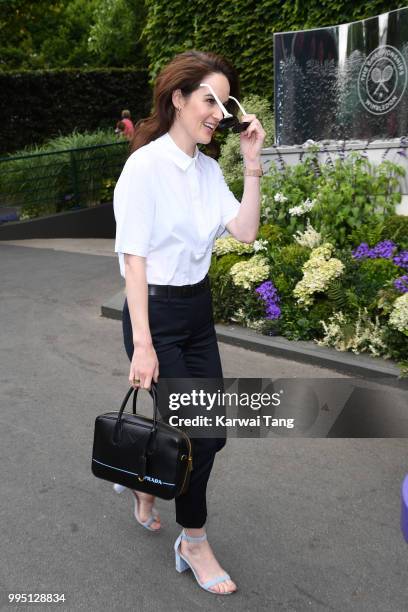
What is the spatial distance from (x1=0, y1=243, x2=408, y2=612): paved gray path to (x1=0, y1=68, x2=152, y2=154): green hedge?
13.4 m

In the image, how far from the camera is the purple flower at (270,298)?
21.1 feet

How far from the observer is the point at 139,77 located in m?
21.1

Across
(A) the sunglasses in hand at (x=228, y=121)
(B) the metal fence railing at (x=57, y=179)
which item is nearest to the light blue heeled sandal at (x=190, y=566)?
(A) the sunglasses in hand at (x=228, y=121)

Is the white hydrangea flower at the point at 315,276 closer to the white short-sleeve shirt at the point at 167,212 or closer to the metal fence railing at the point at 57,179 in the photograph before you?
the white short-sleeve shirt at the point at 167,212

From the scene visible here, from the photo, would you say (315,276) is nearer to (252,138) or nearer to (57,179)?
(252,138)

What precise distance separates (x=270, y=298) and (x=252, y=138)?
3697 millimetres

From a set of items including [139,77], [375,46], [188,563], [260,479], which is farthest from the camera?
[139,77]

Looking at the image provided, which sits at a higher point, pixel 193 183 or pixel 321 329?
pixel 193 183

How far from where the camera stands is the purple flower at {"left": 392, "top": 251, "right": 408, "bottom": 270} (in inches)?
240

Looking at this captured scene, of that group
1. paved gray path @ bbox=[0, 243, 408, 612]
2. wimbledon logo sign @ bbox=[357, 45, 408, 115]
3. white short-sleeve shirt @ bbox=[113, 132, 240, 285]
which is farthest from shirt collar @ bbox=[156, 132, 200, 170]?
wimbledon logo sign @ bbox=[357, 45, 408, 115]

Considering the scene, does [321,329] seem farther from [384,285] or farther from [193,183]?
[193,183]

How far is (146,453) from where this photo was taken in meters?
2.72

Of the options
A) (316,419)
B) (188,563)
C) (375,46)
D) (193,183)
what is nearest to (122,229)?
(193,183)

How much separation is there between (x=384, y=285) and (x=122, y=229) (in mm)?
3703
